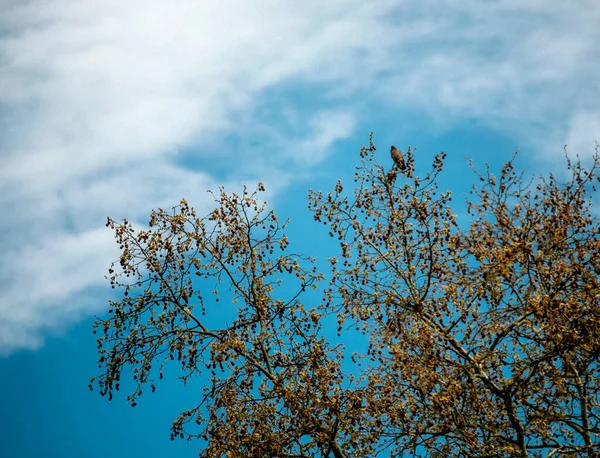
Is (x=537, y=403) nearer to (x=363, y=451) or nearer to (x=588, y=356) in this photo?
(x=588, y=356)

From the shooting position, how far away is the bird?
1644cm

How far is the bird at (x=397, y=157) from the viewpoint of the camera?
16.4 meters

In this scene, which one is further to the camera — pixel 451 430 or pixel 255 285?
pixel 255 285

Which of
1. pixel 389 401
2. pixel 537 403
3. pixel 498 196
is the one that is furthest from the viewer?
pixel 498 196

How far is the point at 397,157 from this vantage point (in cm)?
1689

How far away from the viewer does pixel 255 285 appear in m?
16.5

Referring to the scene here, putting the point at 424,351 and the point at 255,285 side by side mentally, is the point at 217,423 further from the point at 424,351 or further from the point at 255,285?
the point at 424,351

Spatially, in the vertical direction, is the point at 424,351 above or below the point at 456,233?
below

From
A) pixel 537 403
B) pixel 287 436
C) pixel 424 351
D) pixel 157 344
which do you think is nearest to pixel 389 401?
pixel 424 351

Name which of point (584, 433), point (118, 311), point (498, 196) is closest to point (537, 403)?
point (584, 433)

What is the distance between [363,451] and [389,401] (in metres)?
1.36

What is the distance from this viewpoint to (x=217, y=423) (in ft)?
51.2

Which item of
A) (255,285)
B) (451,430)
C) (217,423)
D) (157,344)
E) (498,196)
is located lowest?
(451,430)

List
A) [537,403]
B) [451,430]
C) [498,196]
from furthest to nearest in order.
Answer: [498,196]
[537,403]
[451,430]
